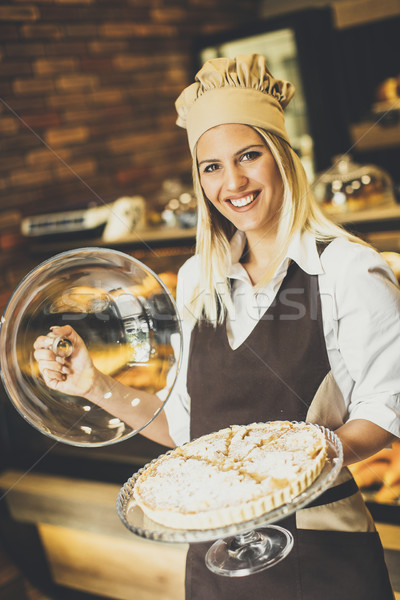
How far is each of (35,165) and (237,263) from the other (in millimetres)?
1756

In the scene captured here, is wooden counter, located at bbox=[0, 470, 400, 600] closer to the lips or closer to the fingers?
the fingers

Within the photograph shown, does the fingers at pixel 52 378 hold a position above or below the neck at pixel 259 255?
below

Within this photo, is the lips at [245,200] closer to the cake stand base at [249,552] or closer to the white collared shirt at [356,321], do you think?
the white collared shirt at [356,321]

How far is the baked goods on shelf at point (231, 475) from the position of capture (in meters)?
0.83

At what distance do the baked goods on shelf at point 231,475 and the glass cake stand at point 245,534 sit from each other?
0.05 feet

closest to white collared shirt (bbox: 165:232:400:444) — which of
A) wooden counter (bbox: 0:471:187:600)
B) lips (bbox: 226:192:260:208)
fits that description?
lips (bbox: 226:192:260:208)

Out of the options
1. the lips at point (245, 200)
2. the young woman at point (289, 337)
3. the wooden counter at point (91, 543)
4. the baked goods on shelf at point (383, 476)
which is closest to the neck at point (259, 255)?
the young woman at point (289, 337)

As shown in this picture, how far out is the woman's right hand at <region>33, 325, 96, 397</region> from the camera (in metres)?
1.06

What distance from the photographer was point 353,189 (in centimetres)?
195

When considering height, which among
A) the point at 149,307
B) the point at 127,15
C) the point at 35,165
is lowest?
the point at 149,307

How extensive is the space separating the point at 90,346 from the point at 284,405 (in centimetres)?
37

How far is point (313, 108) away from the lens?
3424mm

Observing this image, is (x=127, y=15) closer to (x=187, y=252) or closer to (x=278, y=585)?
(x=187, y=252)

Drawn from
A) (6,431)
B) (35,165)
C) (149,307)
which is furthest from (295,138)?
(149,307)
